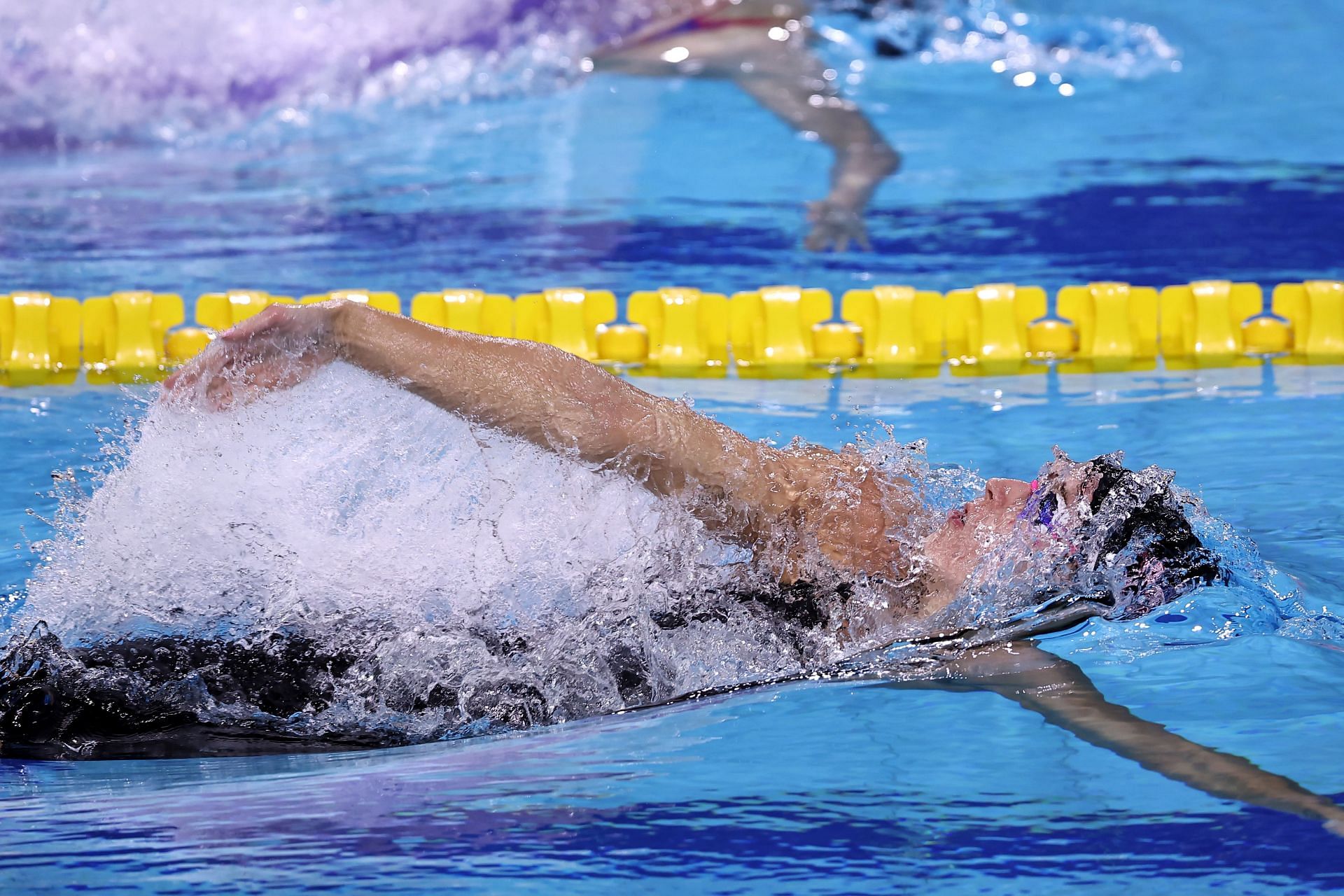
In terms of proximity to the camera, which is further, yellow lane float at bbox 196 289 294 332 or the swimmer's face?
yellow lane float at bbox 196 289 294 332

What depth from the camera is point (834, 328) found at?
17.5 ft

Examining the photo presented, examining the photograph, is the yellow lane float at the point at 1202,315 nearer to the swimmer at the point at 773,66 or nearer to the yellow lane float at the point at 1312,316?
the yellow lane float at the point at 1312,316

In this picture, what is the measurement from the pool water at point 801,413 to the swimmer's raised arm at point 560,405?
332mm

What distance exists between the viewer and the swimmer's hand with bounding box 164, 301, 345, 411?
2328 millimetres

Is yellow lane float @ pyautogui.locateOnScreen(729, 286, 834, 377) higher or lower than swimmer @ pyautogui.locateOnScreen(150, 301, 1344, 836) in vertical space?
higher

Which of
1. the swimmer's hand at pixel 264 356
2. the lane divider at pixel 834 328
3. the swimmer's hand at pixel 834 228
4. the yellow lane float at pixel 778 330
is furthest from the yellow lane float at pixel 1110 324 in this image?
the swimmer's hand at pixel 264 356

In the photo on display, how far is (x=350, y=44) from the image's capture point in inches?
421

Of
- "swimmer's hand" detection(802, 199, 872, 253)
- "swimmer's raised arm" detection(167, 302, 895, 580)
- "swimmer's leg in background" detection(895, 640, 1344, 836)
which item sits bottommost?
"swimmer's leg in background" detection(895, 640, 1344, 836)

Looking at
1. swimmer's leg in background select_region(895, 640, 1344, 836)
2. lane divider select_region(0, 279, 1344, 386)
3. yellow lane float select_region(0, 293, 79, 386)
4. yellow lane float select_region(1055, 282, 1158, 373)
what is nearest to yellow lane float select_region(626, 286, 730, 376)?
lane divider select_region(0, 279, 1344, 386)

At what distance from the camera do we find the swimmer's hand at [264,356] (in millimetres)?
2328

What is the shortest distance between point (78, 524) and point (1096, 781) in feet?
6.54

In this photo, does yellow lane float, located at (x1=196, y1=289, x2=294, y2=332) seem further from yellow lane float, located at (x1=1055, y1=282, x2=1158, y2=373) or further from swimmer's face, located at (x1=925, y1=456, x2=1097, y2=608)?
swimmer's face, located at (x1=925, y1=456, x2=1097, y2=608)

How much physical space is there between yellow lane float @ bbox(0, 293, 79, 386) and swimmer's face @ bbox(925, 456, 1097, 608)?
377 centimetres

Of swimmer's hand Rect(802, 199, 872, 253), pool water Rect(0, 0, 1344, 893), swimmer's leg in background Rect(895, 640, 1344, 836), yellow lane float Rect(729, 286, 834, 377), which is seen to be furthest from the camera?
swimmer's hand Rect(802, 199, 872, 253)
